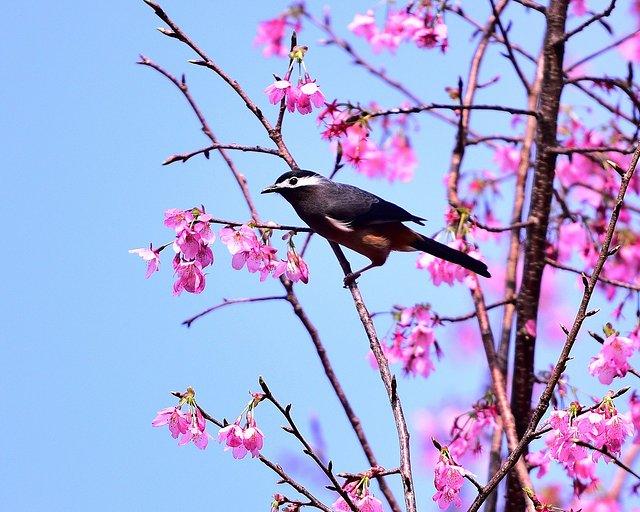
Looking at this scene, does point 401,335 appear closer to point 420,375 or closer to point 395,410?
point 420,375

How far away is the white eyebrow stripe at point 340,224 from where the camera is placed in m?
4.36

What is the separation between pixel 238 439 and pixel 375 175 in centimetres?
456

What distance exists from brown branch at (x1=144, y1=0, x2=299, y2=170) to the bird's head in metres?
0.49

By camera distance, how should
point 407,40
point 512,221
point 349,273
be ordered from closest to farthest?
point 349,273 → point 512,221 → point 407,40

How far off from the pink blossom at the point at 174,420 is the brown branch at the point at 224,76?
1.18 meters

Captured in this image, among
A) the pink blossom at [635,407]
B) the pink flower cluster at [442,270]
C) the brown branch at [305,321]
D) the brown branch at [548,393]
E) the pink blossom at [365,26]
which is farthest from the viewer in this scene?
the pink blossom at [365,26]

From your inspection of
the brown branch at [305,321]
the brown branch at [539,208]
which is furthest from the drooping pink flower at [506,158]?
the brown branch at [305,321]

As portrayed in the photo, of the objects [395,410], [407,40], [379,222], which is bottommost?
[395,410]

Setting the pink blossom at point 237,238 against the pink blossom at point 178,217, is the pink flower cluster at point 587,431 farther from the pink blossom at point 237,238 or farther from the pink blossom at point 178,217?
the pink blossom at point 178,217

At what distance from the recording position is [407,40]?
573 cm

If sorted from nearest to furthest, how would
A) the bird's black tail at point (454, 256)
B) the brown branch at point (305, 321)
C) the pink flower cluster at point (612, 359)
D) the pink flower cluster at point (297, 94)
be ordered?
the pink flower cluster at point (612, 359) < the pink flower cluster at point (297, 94) < the brown branch at point (305, 321) < the bird's black tail at point (454, 256)

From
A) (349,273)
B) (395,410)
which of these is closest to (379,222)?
(349,273)

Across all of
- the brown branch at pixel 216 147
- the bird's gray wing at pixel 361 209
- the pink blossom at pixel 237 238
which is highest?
the bird's gray wing at pixel 361 209

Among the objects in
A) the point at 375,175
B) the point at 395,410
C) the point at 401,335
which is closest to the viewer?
the point at 395,410
